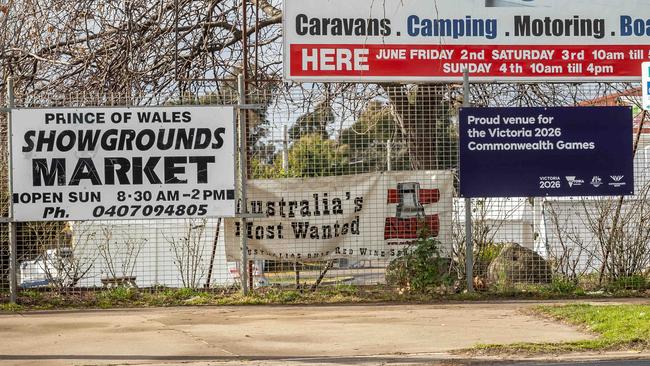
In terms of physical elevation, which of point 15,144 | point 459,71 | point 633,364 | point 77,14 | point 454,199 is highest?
point 77,14

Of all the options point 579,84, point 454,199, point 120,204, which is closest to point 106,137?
point 120,204

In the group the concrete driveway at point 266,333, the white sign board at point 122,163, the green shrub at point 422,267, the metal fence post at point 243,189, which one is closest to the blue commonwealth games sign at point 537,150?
the green shrub at point 422,267

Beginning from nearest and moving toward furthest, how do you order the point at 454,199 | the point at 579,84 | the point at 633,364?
the point at 633,364, the point at 454,199, the point at 579,84

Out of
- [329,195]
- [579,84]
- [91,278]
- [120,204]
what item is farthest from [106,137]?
[579,84]

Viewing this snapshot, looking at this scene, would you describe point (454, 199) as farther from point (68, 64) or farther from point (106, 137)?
point (68, 64)

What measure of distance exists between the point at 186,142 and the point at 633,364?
6205mm

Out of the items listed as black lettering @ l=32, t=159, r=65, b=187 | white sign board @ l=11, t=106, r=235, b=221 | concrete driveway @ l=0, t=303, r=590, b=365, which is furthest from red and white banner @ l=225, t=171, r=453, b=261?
black lettering @ l=32, t=159, r=65, b=187

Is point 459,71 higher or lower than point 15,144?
higher

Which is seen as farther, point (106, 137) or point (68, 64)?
point (68, 64)

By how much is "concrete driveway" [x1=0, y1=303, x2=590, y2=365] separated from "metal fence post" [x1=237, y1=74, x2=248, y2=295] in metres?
0.62

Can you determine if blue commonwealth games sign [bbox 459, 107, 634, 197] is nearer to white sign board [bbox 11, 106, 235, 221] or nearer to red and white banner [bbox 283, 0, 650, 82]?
red and white banner [bbox 283, 0, 650, 82]

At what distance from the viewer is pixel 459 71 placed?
13414 millimetres

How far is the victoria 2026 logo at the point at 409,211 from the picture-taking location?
41.3 feet

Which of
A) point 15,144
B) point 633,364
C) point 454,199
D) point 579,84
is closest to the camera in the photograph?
point 633,364
